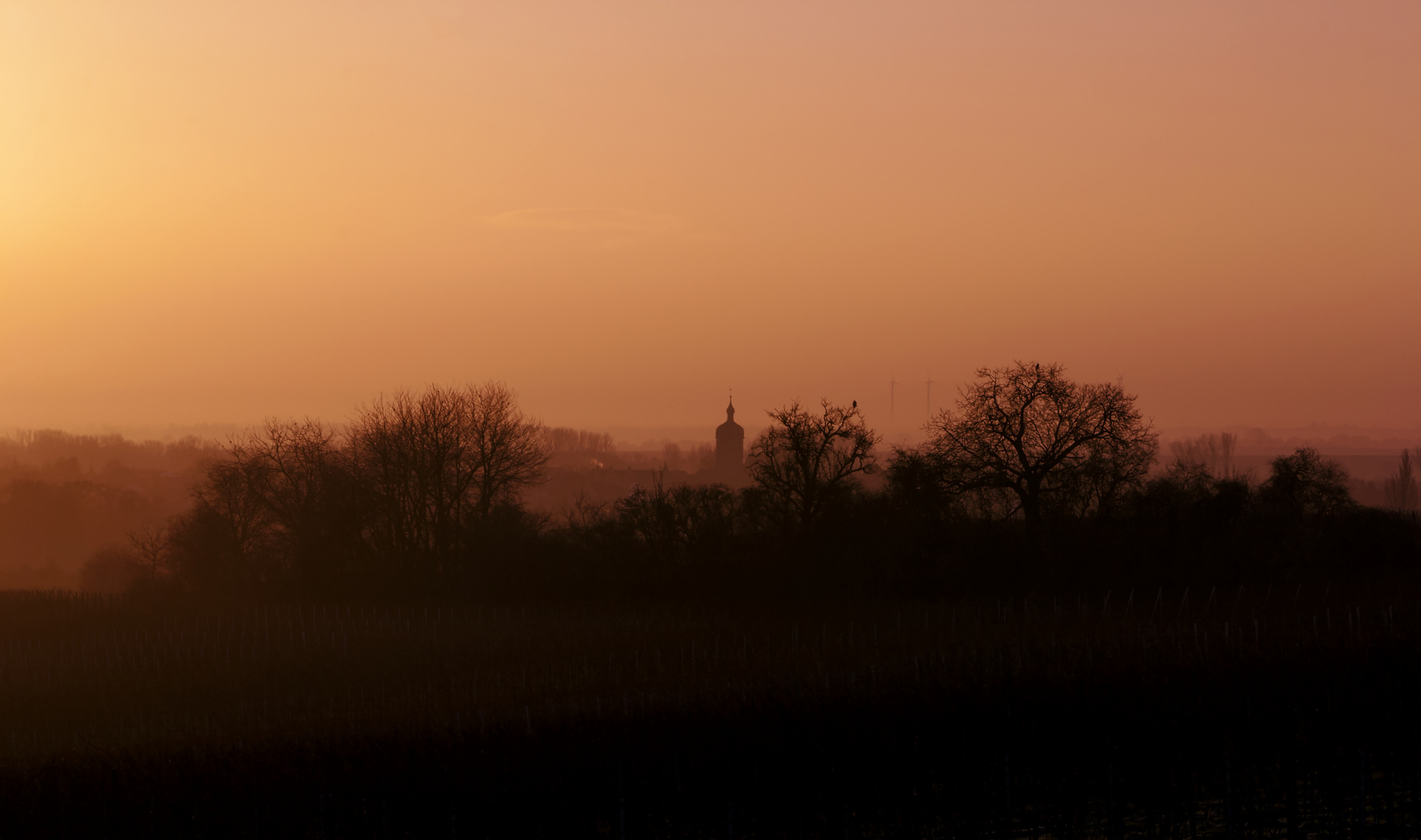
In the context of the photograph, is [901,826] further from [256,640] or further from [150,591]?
[150,591]

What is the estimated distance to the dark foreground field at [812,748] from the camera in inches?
688

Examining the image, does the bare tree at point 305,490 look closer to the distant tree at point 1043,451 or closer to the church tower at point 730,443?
the distant tree at point 1043,451

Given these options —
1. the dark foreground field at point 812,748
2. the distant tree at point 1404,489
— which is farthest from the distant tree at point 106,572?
the distant tree at point 1404,489

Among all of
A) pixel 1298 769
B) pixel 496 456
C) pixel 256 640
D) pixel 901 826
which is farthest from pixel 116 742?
pixel 496 456

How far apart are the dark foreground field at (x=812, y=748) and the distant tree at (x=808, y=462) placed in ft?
44.9

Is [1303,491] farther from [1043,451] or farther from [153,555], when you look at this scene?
[153,555]

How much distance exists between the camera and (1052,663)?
25.9 m

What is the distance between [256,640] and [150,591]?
19237 mm

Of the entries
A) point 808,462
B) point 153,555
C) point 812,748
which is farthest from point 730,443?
point 812,748

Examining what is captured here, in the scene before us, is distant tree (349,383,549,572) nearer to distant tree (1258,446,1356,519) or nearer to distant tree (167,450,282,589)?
distant tree (167,450,282,589)

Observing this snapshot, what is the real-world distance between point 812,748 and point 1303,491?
32.9 m

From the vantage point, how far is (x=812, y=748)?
63.2 ft

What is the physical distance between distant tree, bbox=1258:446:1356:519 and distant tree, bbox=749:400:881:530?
14668 mm

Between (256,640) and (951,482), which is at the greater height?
(951,482)
